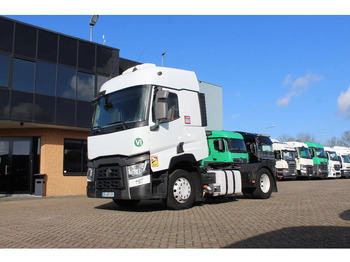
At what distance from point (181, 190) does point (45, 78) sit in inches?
412

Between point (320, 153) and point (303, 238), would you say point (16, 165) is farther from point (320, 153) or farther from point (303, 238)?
point (320, 153)

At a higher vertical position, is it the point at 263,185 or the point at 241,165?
the point at 241,165

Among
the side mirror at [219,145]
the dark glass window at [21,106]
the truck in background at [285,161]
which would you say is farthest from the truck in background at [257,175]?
the truck in background at [285,161]

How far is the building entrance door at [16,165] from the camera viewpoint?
648 inches

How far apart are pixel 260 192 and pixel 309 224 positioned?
547 centimetres

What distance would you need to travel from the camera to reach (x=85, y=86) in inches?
684

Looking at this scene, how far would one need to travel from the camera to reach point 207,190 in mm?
9812

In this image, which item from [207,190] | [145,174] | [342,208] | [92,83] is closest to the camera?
[145,174]

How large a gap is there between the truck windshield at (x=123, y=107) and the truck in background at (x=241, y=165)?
3325 mm

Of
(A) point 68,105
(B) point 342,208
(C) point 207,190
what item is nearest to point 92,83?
(A) point 68,105

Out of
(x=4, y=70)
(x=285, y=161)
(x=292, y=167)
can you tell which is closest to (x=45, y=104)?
(x=4, y=70)

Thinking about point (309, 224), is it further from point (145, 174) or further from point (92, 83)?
point (92, 83)

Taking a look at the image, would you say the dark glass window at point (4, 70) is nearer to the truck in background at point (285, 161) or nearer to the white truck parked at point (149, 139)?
the white truck parked at point (149, 139)

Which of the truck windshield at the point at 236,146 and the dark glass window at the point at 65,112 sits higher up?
the dark glass window at the point at 65,112
